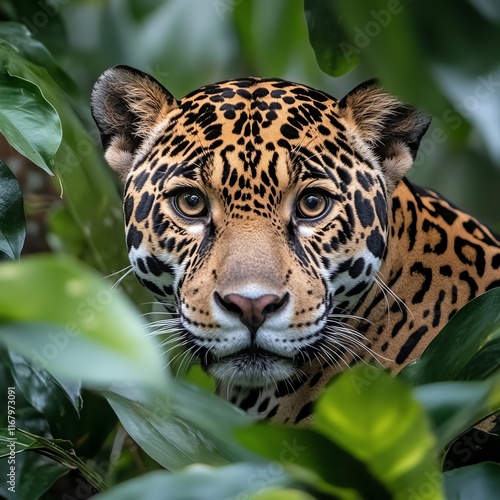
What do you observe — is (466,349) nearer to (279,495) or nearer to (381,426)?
(381,426)

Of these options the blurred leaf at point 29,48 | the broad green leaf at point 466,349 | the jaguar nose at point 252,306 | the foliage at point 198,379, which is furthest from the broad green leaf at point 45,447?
the blurred leaf at point 29,48

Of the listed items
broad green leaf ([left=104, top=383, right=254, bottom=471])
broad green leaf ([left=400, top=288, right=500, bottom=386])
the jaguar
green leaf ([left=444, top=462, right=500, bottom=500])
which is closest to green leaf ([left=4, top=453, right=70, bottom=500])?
the jaguar

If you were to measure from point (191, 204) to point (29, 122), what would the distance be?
601 mm

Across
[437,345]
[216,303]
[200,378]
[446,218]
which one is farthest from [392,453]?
[200,378]

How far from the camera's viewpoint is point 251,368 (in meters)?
2.65

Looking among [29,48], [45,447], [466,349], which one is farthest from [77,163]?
[466,349]

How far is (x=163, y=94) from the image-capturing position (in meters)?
2.97

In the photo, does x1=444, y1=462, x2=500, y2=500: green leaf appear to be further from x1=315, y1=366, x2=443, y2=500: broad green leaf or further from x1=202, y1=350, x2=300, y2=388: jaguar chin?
x1=202, y1=350, x2=300, y2=388: jaguar chin

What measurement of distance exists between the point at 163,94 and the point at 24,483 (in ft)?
4.18

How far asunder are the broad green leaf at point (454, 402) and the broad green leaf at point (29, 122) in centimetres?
113

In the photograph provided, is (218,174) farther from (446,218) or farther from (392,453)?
(392,453)

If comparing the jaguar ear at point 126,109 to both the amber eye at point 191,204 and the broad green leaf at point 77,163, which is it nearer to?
the broad green leaf at point 77,163

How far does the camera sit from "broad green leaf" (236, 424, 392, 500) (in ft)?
4.99

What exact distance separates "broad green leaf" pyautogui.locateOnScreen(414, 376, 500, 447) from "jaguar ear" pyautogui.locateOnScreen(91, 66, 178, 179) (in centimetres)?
168
